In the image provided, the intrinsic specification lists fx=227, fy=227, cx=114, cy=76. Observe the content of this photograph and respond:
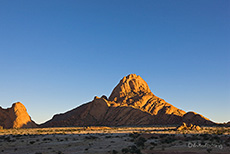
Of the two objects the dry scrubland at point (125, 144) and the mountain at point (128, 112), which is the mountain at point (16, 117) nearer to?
the mountain at point (128, 112)

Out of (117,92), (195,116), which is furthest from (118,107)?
(195,116)

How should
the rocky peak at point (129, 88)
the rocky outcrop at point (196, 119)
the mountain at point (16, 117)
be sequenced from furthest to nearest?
the rocky peak at point (129, 88), the rocky outcrop at point (196, 119), the mountain at point (16, 117)

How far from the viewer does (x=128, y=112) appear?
327ft

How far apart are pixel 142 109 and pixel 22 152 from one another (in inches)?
3291

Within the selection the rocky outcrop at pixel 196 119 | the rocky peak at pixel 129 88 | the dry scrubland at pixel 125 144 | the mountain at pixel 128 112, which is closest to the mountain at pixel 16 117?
the mountain at pixel 128 112

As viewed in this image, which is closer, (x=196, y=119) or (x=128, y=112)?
(x=196, y=119)

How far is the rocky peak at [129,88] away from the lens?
395 ft

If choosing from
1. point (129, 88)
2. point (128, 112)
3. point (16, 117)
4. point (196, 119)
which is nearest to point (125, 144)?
point (16, 117)

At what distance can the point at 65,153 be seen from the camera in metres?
20.5

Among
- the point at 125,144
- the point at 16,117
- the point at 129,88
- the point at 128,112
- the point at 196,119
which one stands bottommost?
the point at 125,144

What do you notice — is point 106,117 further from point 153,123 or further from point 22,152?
point 22,152

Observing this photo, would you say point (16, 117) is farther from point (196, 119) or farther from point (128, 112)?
point (196, 119)

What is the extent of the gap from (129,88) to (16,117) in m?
60.7

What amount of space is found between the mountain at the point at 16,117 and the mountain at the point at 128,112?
19936 mm
